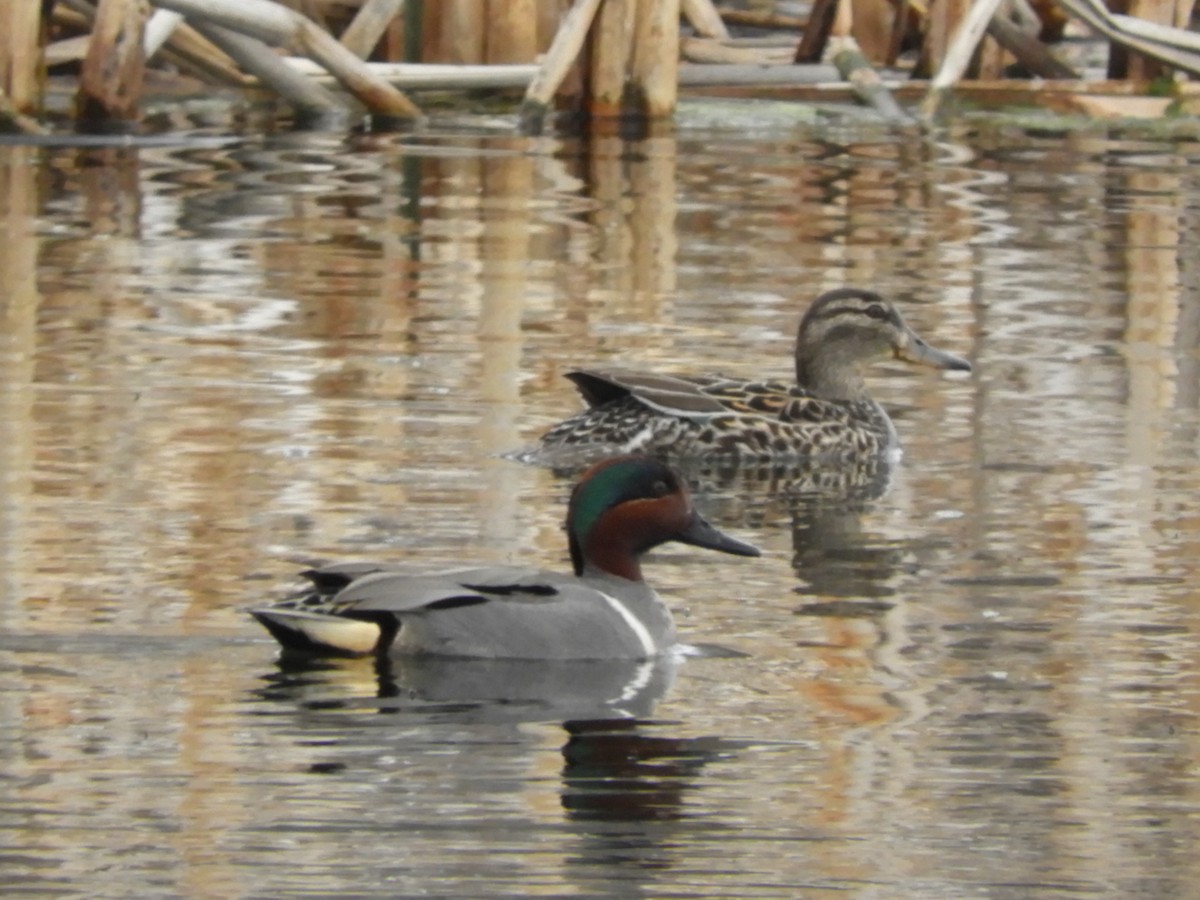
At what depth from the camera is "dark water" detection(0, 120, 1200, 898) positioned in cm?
524

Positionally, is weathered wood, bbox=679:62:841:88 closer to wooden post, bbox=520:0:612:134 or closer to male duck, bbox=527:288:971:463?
wooden post, bbox=520:0:612:134

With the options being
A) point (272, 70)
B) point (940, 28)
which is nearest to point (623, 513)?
point (272, 70)

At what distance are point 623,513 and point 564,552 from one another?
3.20ft

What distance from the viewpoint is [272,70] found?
16.0 meters

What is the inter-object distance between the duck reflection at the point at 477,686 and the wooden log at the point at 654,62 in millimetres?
10328

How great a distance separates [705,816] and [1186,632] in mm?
1826

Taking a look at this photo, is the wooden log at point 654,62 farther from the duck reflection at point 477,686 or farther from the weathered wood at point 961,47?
the duck reflection at point 477,686

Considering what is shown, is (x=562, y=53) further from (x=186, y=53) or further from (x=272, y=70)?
(x=186, y=53)

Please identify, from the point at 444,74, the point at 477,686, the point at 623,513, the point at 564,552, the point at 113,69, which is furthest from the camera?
the point at 444,74

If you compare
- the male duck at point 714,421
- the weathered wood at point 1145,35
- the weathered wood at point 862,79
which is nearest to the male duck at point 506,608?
the male duck at point 714,421

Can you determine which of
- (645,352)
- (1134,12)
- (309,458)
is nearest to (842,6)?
(1134,12)

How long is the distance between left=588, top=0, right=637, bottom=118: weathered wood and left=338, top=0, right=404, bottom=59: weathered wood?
1149mm

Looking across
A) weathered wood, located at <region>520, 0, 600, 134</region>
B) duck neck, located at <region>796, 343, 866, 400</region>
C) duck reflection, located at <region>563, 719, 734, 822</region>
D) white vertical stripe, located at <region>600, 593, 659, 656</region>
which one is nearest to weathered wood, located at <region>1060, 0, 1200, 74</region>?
weathered wood, located at <region>520, 0, 600, 134</region>

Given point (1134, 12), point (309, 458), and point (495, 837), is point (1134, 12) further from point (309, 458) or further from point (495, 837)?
point (495, 837)
